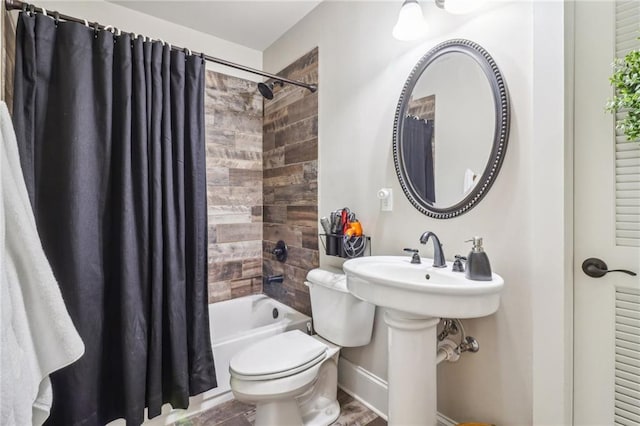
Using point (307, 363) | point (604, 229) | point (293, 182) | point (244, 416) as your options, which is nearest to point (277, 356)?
point (307, 363)

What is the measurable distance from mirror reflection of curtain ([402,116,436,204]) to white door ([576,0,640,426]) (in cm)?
54

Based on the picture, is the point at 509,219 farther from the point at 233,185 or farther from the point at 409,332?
the point at 233,185

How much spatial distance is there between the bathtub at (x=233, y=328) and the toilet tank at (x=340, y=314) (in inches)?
15.0

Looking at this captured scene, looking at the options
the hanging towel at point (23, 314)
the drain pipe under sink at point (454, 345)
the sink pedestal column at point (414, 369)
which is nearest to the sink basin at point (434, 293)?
the sink pedestal column at point (414, 369)

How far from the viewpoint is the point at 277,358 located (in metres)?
1.41

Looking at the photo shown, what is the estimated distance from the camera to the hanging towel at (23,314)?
0.64 meters

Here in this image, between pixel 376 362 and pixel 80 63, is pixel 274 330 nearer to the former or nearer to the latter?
pixel 376 362

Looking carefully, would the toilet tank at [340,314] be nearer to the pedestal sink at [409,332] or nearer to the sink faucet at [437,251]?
the pedestal sink at [409,332]

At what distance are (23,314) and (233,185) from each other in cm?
191

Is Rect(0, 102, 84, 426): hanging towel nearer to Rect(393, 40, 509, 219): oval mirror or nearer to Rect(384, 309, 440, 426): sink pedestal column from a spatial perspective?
Rect(384, 309, 440, 426): sink pedestal column

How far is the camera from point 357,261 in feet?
4.60

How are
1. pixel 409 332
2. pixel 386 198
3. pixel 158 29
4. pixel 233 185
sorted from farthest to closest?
pixel 233 185 < pixel 158 29 < pixel 386 198 < pixel 409 332

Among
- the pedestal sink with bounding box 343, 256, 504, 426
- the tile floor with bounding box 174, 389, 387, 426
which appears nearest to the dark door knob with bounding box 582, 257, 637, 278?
the pedestal sink with bounding box 343, 256, 504, 426

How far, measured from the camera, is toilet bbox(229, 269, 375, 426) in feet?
4.33
